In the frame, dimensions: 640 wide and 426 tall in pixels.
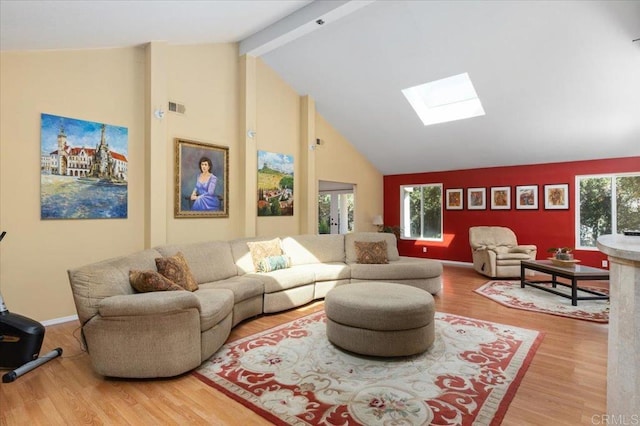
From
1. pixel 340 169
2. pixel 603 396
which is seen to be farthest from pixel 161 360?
pixel 340 169

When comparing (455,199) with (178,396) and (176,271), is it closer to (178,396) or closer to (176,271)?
(176,271)

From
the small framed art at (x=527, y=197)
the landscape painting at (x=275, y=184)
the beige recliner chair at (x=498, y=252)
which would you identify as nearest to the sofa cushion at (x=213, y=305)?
the landscape painting at (x=275, y=184)

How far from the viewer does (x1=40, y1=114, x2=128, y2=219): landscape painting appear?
12.0 ft

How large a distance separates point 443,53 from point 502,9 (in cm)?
95

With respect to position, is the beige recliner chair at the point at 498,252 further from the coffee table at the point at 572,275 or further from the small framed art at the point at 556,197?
the small framed art at the point at 556,197

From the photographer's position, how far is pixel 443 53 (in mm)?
4801

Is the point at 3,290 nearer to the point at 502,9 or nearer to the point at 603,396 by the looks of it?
the point at 603,396

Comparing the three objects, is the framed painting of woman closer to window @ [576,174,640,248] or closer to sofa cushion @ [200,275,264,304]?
sofa cushion @ [200,275,264,304]

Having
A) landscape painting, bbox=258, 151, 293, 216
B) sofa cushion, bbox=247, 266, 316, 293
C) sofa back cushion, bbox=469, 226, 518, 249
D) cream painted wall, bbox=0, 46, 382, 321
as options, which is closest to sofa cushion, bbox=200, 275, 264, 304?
sofa cushion, bbox=247, 266, 316, 293

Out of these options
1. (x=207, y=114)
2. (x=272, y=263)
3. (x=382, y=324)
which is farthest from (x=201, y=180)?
(x=382, y=324)

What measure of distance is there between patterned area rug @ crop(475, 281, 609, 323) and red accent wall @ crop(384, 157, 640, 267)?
61.5 inches

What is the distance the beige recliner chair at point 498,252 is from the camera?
239 inches

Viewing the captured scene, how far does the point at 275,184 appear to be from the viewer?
614 cm

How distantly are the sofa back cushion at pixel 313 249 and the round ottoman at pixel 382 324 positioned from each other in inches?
82.3
